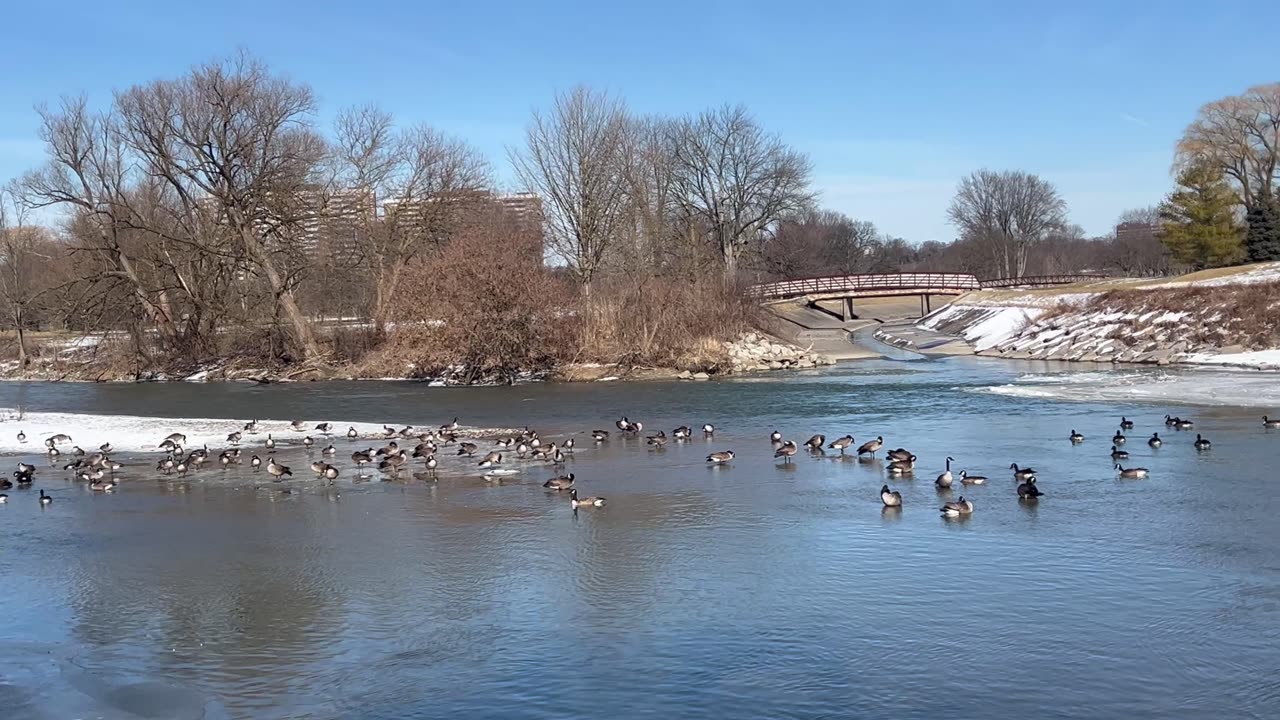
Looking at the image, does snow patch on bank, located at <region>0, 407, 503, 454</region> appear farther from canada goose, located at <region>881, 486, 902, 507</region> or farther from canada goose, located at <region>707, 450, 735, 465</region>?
canada goose, located at <region>881, 486, 902, 507</region>

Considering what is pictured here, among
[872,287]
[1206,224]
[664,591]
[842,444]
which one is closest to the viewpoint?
[664,591]

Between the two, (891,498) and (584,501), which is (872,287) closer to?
(891,498)

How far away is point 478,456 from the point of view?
22469 millimetres

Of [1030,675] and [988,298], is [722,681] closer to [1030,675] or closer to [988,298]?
[1030,675]

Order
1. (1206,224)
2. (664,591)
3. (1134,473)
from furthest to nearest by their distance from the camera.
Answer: (1206,224) → (1134,473) → (664,591)

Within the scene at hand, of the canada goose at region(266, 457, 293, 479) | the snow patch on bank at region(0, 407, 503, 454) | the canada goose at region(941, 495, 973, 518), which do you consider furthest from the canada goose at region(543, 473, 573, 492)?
the snow patch on bank at region(0, 407, 503, 454)

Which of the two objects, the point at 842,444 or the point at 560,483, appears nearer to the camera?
the point at 560,483

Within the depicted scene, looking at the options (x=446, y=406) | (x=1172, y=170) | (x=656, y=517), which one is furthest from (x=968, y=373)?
(x=1172, y=170)

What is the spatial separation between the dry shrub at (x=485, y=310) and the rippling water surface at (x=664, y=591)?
72.7 ft

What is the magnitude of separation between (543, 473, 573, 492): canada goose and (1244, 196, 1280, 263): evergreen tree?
198 ft

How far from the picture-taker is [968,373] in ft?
135

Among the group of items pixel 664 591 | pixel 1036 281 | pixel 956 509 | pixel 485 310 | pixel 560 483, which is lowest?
pixel 664 591

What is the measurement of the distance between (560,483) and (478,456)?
193 inches

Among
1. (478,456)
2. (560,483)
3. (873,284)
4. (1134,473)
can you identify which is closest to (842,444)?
(1134,473)
